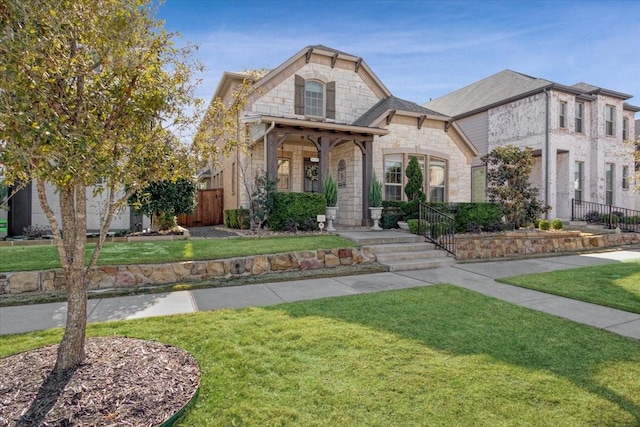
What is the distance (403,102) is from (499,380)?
13682mm

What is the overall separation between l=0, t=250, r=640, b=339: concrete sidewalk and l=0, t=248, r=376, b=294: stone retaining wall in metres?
0.72

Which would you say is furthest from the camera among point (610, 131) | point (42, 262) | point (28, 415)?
point (610, 131)

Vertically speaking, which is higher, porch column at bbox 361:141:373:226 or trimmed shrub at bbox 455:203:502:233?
porch column at bbox 361:141:373:226

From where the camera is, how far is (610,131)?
19.0 m

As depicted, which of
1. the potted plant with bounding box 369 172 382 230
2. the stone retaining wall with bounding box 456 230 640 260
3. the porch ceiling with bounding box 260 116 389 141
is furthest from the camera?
the potted plant with bounding box 369 172 382 230

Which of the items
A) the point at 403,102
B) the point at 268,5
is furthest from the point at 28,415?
the point at 403,102

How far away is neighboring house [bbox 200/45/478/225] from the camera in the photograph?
12.4 meters

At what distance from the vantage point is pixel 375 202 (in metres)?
11.8

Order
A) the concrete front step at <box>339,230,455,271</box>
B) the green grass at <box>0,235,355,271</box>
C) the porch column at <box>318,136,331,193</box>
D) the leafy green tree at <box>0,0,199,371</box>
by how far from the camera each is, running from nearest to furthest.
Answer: the leafy green tree at <box>0,0,199,371</box>
the green grass at <box>0,235,355,271</box>
the concrete front step at <box>339,230,455,271</box>
the porch column at <box>318,136,331,193</box>

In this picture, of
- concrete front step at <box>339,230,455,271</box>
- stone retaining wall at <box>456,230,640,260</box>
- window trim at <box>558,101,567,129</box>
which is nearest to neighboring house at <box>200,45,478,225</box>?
concrete front step at <box>339,230,455,271</box>

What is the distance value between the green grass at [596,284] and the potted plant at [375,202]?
5.26 metres

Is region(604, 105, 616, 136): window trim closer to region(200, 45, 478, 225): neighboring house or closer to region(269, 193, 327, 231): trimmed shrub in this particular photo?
region(200, 45, 478, 225): neighboring house

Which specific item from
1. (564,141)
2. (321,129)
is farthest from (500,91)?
(321,129)

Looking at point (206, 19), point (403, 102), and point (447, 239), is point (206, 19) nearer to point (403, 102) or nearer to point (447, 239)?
point (447, 239)
